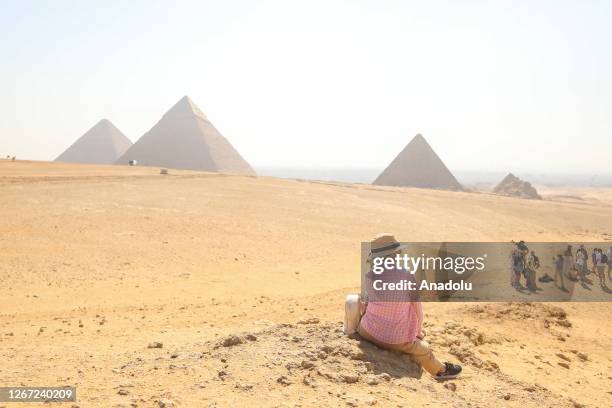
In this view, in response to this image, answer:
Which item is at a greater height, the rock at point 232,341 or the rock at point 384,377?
the rock at point 232,341

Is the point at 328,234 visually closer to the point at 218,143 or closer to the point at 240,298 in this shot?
the point at 240,298

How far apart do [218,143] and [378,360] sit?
2085 inches

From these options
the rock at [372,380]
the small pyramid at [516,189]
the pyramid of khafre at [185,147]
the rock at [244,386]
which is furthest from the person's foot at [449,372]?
the pyramid of khafre at [185,147]

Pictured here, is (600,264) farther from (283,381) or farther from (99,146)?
(99,146)

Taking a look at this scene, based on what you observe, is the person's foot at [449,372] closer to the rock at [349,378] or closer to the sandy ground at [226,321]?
the sandy ground at [226,321]

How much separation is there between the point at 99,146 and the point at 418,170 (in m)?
43.2

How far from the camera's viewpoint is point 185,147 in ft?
171

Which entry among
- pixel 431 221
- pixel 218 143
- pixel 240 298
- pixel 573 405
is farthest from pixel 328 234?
pixel 218 143

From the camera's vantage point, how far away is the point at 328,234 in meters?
15.0

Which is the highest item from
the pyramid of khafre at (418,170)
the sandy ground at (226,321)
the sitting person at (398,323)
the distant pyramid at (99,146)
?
the distant pyramid at (99,146)

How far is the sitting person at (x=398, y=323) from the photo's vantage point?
3973 mm

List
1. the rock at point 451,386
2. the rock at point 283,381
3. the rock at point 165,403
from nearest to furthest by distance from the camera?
1. the rock at point 165,403
2. the rock at point 283,381
3. the rock at point 451,386

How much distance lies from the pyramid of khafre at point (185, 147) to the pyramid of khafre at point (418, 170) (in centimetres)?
1564

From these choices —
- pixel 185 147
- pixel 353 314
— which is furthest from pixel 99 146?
pixel 353 314
